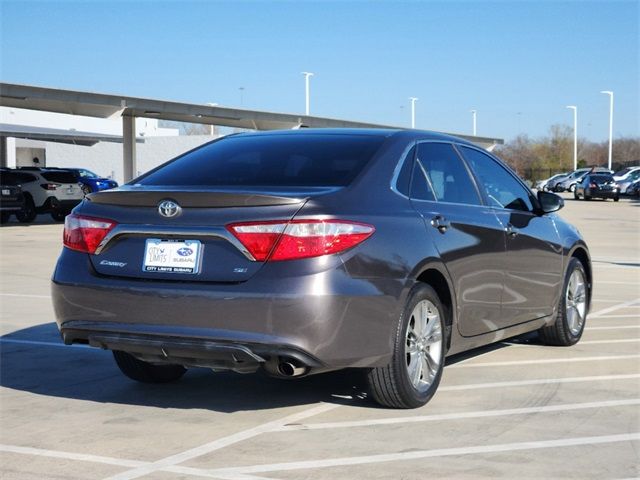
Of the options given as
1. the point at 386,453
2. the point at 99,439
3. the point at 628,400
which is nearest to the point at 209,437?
the point at 99,439

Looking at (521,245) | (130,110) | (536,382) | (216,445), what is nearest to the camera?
(216,445)

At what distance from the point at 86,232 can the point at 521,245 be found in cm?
320

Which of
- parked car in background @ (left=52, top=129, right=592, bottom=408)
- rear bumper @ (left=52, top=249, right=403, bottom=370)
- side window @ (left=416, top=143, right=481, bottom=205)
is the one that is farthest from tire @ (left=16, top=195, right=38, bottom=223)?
rear bumper @ (left=52, top=249, right=403, bottom=370)

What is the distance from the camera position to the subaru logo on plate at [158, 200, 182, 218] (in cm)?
545

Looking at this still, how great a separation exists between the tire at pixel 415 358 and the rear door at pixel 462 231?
28cm

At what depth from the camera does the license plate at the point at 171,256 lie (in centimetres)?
536

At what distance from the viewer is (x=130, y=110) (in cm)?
3806

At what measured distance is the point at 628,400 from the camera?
20.7 ft

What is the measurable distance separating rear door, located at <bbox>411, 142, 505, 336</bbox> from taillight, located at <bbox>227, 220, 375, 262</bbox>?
997mm

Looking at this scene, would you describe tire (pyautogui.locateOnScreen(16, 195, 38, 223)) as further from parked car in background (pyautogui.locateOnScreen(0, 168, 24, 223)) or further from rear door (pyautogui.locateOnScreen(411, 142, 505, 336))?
rear door (pyautogui.locateOnScreen(411, 142, 505, 336))

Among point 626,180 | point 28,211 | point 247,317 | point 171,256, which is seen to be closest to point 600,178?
point 626,180

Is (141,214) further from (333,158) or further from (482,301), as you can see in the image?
(482,301)

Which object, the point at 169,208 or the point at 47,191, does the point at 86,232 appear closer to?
the point at 169,208

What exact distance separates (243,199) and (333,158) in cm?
97
